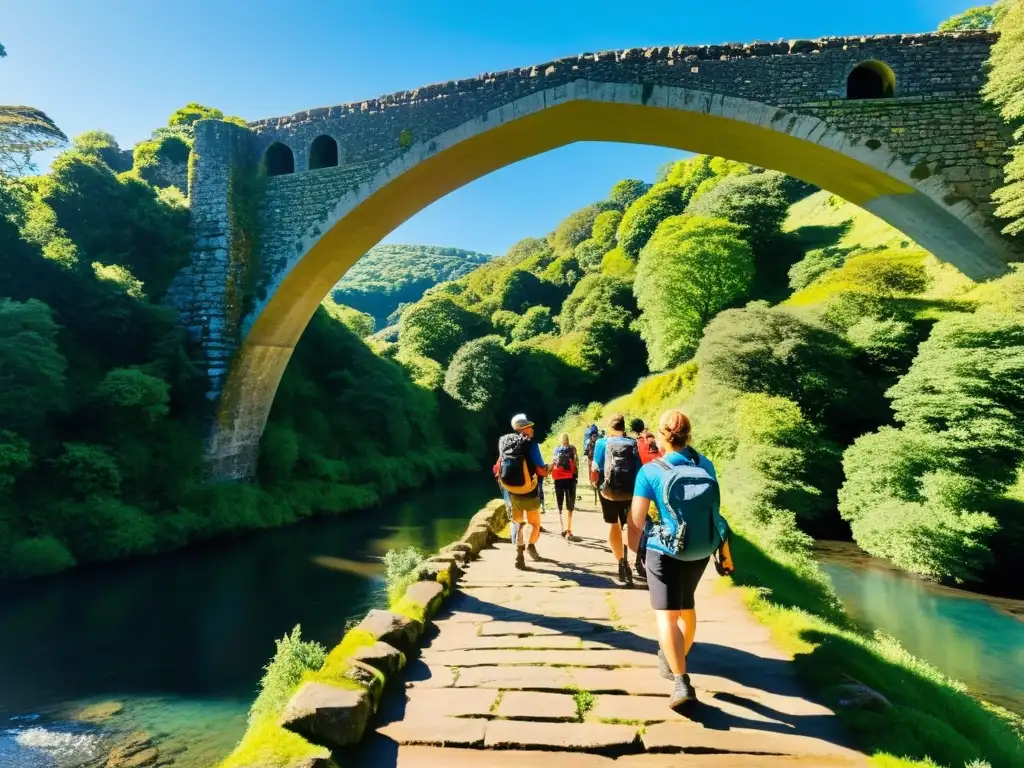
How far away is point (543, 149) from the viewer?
1203cm

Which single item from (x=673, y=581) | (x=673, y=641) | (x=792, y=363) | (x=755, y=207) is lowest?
(x=673, y=641)

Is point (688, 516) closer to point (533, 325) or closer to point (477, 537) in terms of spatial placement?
point (477, 537)

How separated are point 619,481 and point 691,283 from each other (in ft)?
65.7

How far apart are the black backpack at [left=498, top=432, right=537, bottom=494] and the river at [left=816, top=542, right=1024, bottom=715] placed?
4.88 meters

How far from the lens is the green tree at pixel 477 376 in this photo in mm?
29656

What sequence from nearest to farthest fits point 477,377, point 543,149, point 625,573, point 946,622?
point 625,573
point 946,622
point 543,149
point 477,377

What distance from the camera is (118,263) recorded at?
12930mm

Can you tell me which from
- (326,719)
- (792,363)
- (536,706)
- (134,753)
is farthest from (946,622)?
(134,753)

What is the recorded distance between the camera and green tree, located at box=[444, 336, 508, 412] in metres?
29.7

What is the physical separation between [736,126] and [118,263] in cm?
1273

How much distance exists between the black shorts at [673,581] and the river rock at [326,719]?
134 cm

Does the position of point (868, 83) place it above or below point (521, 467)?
above

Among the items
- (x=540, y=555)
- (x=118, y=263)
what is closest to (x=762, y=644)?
(x=540, y=555)

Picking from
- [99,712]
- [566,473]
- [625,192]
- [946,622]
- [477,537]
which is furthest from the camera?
[625,192]
